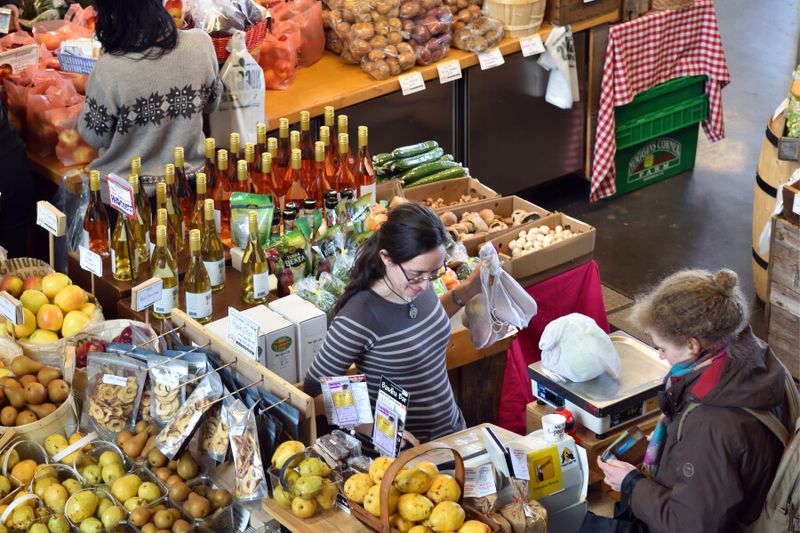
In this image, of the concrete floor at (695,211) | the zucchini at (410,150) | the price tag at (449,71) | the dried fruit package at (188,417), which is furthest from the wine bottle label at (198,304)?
the concrete floor at (695,211)

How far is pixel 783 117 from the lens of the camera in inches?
207

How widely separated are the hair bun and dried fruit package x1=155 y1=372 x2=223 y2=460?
134cm

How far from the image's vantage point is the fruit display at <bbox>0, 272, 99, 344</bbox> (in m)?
A: 3.50

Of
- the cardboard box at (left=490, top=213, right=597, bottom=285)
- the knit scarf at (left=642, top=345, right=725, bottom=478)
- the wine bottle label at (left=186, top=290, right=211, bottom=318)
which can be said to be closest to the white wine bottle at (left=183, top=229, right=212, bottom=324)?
the wine bottle label at (left=186, top=290, right=211, bottom=318)

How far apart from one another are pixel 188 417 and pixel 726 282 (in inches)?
57.0

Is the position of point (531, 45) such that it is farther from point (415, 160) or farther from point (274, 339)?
point (274, 339)

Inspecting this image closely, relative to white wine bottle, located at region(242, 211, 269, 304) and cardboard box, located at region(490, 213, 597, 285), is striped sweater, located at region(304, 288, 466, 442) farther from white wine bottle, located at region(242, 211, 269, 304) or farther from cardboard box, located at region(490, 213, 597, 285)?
cardboard box, located at region(490, 213, 597, 285)

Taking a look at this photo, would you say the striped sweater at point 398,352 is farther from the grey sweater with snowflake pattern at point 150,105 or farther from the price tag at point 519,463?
the grey sweater with snowflake pattern at point 150,105

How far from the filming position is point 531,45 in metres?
5.90

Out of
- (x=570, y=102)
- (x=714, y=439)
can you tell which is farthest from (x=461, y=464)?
(x=570, y=102)

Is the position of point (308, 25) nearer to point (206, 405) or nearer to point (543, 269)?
point (543, 269)

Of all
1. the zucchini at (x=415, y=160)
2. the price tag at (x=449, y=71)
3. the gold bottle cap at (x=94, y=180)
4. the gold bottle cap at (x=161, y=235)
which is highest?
the gold bottle cap at (x=94, y=180)

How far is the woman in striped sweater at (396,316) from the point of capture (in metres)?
2.96

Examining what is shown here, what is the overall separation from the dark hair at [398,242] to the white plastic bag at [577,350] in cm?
109
